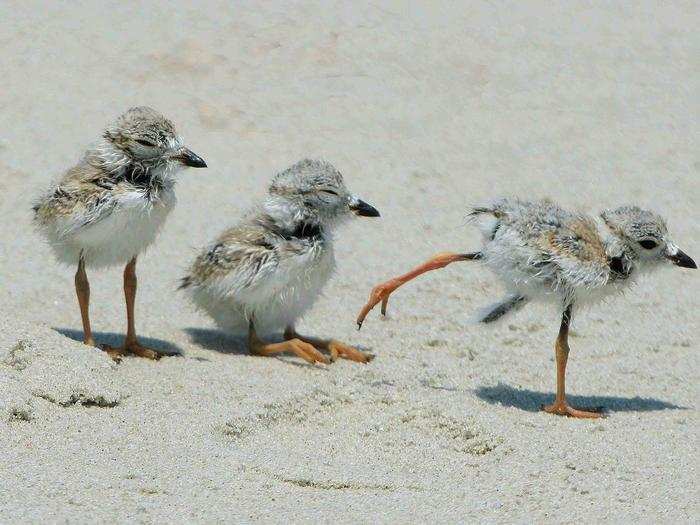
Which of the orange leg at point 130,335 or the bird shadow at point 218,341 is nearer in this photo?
the orange leg at point 130,335

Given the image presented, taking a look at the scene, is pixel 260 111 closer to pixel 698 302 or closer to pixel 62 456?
pixel 698 302

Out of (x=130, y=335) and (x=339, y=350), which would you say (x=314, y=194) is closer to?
(x=339, y=350)

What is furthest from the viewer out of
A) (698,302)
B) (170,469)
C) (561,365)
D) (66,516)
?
(698,302)

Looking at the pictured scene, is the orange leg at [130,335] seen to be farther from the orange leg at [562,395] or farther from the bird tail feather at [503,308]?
the orange leg at [562,395]

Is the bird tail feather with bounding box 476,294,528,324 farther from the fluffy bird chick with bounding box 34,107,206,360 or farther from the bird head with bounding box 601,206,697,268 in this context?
the fluffy bird chick with bounding box 34,107,206,360

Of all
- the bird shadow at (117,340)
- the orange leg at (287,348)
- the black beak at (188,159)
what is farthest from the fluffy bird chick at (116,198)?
the orange leg at (287,348)

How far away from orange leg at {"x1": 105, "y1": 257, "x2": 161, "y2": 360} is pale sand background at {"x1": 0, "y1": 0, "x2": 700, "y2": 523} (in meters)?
0.14

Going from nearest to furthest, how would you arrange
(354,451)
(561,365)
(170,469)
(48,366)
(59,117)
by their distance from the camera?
(170,469) < (354,451) < (48,366) < (561,365) < (59,117)

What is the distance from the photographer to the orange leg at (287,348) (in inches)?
258

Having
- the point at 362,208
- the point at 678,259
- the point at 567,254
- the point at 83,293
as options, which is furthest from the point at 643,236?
the point at 83,293

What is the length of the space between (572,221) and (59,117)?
442 centimetres

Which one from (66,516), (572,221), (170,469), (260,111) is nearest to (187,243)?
(260,111)

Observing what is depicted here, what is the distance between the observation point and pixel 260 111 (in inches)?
356

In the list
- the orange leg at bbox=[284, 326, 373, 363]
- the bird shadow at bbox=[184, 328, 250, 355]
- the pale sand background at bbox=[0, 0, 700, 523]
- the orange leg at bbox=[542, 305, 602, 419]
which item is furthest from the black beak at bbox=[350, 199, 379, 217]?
the orange leg at bbox=[542, 305, 602, 419]
